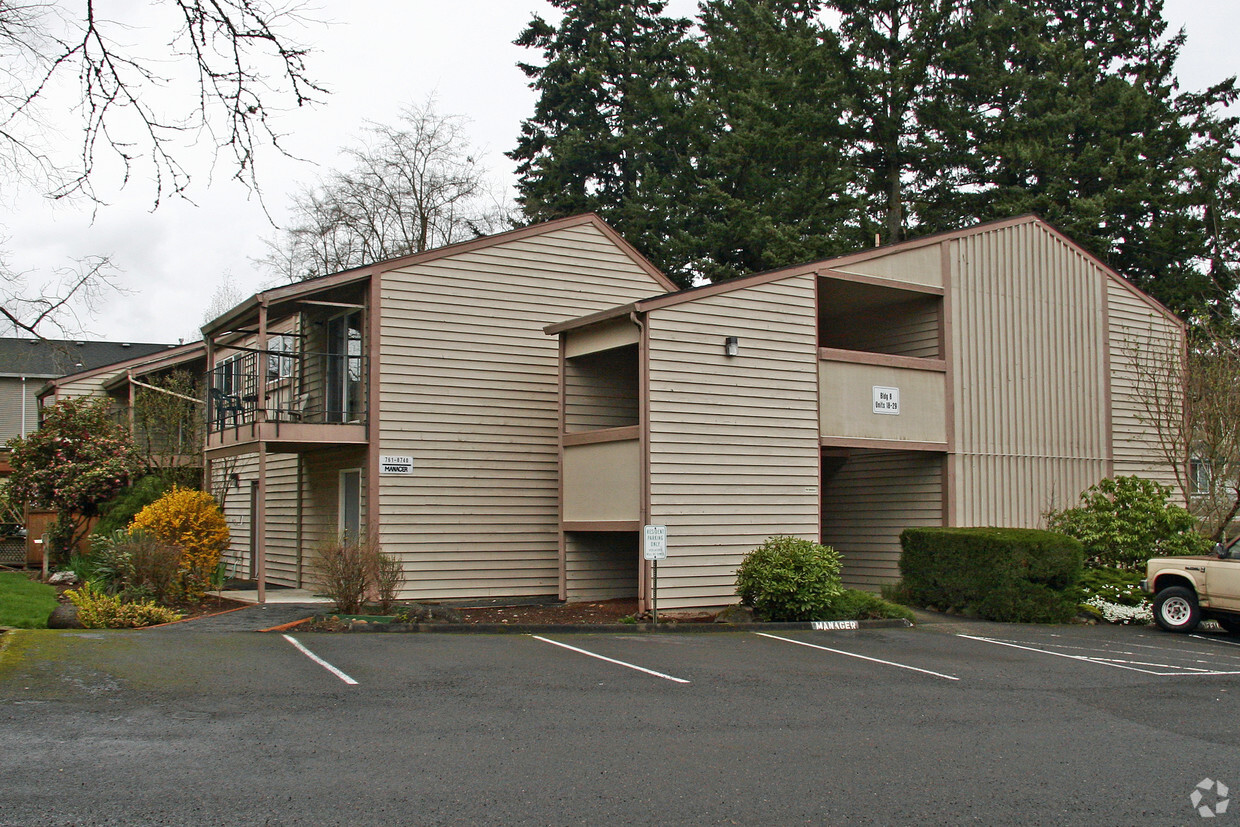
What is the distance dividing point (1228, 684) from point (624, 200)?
27.5 meters

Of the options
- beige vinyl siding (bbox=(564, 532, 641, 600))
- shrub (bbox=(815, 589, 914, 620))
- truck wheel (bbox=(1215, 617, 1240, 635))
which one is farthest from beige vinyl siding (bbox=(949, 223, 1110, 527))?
beige vinyl siding (bbox=(564, 532, 641, 600))

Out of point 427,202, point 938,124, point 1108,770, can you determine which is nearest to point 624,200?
point 427,202

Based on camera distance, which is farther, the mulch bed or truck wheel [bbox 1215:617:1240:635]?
truck wheel [bbox 1215:617:1240:635]

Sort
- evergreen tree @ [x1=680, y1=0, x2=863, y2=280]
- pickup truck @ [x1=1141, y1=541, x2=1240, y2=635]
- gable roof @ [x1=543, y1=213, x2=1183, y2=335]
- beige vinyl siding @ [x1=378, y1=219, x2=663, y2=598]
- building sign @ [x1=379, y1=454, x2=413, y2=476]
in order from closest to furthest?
pickup truck @ [x1=1141, y1=541, x2=1240, y2=635] < gable roof @ [x1=543, y1=213, x2=1183, y2=335] < building sign @ [x1=379, y1=454, x2=413, y2=476] < beige vinyl siding @ [x1=378, y1=219, x2=663, y2=598] < evergreen tree @ [x1=680, y1=0, x2=863, y2=280]

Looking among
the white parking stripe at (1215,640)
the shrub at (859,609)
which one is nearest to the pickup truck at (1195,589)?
the white parking stripe at (1215,640)

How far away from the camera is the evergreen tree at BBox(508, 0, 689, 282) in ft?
117

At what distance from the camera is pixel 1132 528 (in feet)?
59.5

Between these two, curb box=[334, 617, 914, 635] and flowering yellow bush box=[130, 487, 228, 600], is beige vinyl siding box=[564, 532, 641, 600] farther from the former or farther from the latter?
flowering yellow bush box=[130, 487, 228, 600]

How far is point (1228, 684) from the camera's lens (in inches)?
436

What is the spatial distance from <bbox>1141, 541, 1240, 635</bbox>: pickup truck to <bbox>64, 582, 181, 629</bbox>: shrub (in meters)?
13.9

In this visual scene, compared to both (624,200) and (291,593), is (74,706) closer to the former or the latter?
(291,593)

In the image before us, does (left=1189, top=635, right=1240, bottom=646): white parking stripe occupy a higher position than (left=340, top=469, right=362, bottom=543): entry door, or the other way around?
(left=340, top=469, right=362, bottom=543): entry door

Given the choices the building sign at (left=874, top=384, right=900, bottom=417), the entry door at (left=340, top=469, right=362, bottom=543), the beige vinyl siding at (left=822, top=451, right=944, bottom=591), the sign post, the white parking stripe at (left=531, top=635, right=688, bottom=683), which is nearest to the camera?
the white parking stripe at (left=531, top=635, right=688, bottom=683)

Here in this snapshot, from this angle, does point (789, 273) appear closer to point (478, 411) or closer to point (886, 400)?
point (886, 400)
